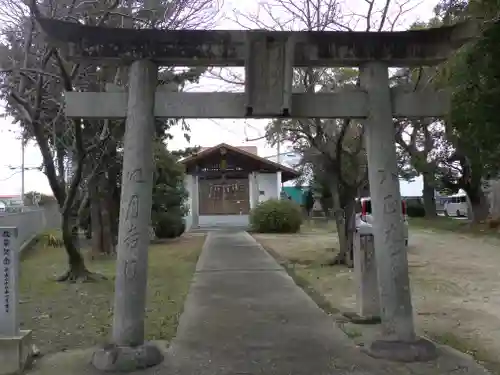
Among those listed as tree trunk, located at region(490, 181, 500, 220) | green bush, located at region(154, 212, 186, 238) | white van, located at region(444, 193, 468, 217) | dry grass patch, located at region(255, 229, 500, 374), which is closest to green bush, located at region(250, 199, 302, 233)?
green bush, located at region(154, 212, 186, 238)

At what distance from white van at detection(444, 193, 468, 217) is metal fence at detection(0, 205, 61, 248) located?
2930cm

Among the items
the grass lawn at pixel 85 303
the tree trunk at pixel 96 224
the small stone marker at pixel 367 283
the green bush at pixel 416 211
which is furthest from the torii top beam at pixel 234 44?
the green bush at pixel 416 211

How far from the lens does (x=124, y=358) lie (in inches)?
230

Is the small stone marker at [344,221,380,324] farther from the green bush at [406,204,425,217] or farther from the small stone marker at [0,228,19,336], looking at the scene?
the green bush at [406,204,425,217]

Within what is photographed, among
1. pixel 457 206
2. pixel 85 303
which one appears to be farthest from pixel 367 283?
pixel 457 206

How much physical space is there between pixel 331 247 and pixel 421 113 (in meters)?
14.2

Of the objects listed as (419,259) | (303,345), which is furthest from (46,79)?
(419,259)

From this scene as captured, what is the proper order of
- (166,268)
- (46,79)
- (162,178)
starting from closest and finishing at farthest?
(46,79) → (166,268) → (162,178)

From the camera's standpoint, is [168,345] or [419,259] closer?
[168,345]

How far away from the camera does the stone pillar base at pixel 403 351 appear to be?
6.05 metres

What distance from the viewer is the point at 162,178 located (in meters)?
23.9

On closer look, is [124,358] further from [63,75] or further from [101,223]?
[101,223]

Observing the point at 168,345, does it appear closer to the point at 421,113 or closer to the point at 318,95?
→ the point at 318,95

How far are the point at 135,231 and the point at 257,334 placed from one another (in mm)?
2170
